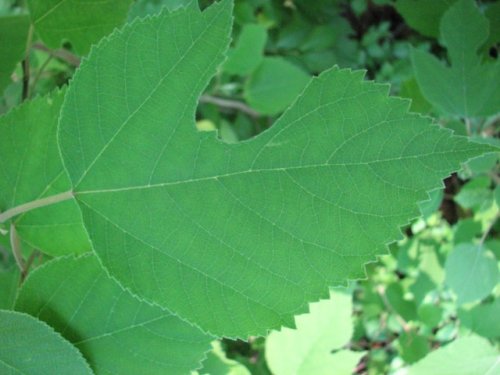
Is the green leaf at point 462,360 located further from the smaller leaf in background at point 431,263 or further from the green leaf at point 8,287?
the green leaf at point 8,287

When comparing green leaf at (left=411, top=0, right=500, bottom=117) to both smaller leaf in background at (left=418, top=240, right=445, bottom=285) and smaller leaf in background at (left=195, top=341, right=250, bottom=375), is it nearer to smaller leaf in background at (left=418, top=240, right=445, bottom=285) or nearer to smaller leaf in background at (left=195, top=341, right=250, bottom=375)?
smaller leaf in background at (left=195, top=341, right=250, bottom=375)

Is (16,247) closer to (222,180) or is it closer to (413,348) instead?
(222,180)

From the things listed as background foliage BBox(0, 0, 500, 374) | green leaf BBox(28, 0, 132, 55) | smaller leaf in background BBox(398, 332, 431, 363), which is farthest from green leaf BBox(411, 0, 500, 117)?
smaller leaf in background BBox(398, 332, 431, 363)

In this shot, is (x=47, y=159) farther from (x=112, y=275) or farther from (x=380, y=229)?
(x=380, y=229)

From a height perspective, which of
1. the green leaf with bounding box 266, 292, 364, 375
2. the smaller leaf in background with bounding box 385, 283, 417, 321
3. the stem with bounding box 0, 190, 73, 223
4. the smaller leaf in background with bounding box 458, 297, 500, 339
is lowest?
the smaller leaf in background with bounding box 385, 283, 417, 321

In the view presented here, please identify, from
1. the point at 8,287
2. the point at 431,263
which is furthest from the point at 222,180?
the point at 431,263

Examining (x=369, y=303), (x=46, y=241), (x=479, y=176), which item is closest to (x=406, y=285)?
(x=369, y=303)

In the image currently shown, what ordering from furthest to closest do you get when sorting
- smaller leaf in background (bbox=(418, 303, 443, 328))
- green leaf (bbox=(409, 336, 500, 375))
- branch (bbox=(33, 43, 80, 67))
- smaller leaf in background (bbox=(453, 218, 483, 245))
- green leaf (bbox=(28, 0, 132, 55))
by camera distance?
smaller leaf in background (bbox=(418, 303, 443, 328)) → smaller leaf in background (bbox=(453, 218, 483, 245)) → green leaf (bbox=(409, 336, 500, 375)) → branch (bbox=(33, 43, 80, 67)) → green leaf (bbox=(28, 0, 132, 55))

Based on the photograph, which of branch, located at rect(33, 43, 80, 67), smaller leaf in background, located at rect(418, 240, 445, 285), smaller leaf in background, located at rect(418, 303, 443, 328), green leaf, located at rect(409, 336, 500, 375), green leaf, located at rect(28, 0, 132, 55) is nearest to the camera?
green leaf, located at rect(28, 0, 132, 55)

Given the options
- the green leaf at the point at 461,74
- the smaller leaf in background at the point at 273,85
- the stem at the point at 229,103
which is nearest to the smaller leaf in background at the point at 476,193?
the green leaf at the point at 461,74
